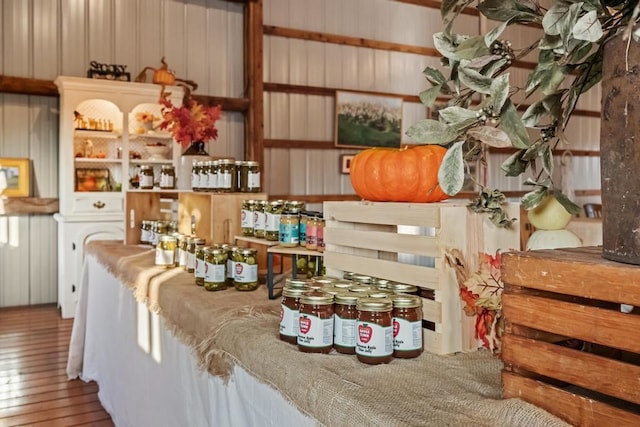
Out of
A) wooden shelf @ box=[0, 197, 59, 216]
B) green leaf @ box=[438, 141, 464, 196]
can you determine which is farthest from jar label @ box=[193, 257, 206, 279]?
wooden shelf @ box=[0, 197, 59, 216]

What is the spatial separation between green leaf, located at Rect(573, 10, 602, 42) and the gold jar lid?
65 cm

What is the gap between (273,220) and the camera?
2.09 metres

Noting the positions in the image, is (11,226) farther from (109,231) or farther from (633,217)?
(633,217)

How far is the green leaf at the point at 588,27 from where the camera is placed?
61 centimetres

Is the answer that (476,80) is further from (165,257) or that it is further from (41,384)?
(41,384)

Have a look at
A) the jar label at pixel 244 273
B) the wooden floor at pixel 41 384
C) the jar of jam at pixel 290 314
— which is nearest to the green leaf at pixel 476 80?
the jar of jam at pixel 290 314

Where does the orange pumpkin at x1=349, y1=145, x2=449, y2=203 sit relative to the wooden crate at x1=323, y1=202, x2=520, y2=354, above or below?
above

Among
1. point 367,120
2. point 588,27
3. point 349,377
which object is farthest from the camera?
point 367,120

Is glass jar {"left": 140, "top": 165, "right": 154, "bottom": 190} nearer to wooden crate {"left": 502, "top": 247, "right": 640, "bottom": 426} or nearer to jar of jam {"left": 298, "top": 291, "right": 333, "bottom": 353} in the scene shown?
jar of jam {"left": 298, "top": 291, "right": 333, "bottom": 353}

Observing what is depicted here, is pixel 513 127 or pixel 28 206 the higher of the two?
pixel 513 127

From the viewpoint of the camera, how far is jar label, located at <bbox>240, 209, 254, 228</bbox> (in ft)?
7.24

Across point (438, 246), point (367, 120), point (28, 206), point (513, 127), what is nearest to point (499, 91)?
point (513, 127)

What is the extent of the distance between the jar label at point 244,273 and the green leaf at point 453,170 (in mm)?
1242

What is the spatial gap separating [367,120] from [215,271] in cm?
564
